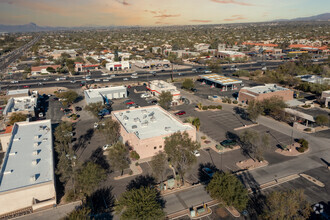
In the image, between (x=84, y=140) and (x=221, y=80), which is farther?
(x=221, y=80)

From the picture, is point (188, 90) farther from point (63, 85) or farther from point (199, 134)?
point (63, 85)

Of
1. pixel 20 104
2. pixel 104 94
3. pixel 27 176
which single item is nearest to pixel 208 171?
pixel 27 176

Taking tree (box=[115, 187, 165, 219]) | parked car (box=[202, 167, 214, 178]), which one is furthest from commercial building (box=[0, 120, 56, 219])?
parked car (box=[202, 167, 214, 178])

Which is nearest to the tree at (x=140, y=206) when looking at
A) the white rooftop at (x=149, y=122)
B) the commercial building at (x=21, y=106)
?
the white rooftop at (x=149, y=122)

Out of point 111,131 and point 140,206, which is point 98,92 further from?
point 140,206

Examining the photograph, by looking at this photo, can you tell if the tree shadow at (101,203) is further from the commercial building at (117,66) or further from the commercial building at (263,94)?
the commercial building at (117,66)

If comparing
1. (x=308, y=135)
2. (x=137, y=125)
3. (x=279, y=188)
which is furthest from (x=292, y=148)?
(x=137, y=125)
